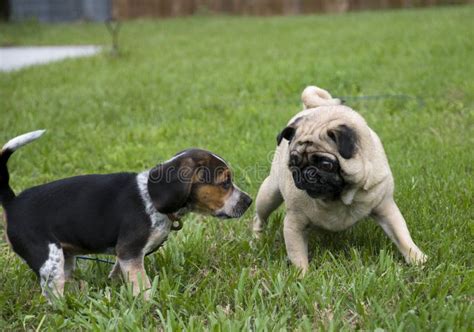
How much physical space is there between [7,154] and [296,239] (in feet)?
6.05

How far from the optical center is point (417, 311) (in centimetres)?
370

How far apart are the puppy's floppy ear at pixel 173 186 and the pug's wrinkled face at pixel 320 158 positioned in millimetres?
635

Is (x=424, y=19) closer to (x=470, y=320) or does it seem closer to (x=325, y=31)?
(x=325, y=31)

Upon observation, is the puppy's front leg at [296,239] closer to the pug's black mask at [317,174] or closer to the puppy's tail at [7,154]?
the pug's black mask at [317,174]

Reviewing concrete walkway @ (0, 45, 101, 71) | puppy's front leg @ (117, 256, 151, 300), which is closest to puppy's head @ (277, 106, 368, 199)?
puppy's front leg @ (117, 256, 151, 300)

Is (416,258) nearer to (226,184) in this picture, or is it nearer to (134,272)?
(226,184)

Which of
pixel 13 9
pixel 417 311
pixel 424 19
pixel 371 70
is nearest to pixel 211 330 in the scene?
pixel 417 311

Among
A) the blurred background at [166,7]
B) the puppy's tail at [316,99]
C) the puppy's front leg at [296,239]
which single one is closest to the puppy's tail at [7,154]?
the puppy's front leg at [296,239]

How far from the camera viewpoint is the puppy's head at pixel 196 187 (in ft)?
13.6

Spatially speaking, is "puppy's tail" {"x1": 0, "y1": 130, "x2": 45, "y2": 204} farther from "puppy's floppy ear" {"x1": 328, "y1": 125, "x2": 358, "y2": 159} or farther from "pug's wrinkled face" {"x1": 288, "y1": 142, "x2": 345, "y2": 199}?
"puppy's floppy ear" {"x1": 328, "y1": 125, "x2": 358, "y2": 159}

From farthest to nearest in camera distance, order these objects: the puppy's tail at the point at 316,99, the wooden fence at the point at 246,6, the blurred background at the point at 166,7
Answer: the blurred background at the point at 166,7 < the wooden fence at the point at 246,6 < the puppy's tail at the point at 316,99

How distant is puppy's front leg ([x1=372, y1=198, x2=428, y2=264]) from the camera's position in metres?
4.35

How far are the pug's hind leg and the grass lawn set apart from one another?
0.11 metres

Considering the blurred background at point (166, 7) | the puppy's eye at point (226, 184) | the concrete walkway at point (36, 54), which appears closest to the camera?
the puppy's eye at point (226, 184)
